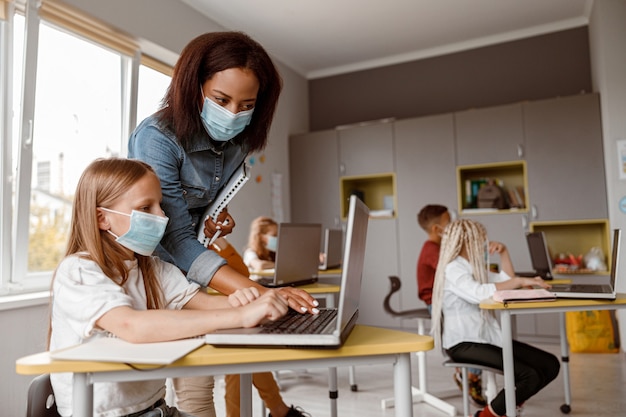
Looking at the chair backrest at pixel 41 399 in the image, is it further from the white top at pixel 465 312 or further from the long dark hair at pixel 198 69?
the white top at pixel 465 312

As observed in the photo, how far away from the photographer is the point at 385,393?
320 centimetres

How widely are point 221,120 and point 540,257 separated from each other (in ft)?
9.02

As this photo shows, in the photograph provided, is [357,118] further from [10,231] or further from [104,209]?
[104,209]

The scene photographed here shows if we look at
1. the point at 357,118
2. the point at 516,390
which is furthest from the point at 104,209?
the point at 357,118

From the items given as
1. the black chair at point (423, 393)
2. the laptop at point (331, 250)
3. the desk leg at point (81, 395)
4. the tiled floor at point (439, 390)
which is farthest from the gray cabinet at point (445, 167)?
the desk leg at point (81, 395)

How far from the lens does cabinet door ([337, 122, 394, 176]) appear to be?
210 inches

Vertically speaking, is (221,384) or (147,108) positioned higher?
(147,108)

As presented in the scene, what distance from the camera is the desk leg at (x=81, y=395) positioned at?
91 centimetres

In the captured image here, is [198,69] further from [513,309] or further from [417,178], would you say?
[417,178]

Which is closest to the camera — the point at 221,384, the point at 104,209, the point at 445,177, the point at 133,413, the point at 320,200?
the point at 133,413

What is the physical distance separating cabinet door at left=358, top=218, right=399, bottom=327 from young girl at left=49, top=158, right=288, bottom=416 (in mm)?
4062

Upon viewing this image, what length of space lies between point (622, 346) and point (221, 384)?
9.89 feet

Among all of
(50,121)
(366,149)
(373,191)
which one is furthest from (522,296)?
(373,191)

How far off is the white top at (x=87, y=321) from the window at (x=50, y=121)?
1.83m
